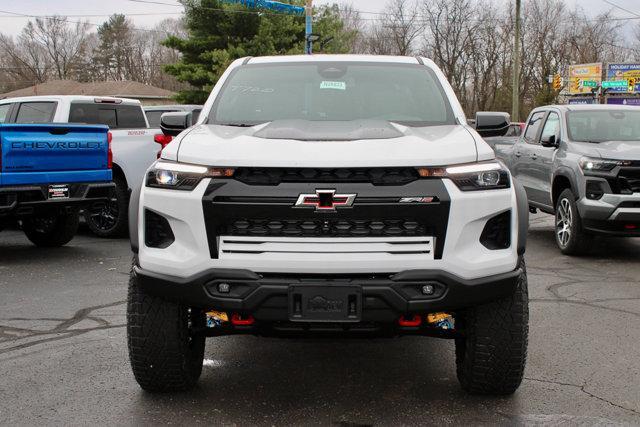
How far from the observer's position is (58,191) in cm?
834

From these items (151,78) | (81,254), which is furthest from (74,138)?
(151,78)

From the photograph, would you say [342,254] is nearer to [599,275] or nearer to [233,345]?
[233,345]

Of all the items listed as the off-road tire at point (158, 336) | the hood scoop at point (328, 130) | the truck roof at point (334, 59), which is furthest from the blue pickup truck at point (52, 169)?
the off-road tire at point (158, 336)

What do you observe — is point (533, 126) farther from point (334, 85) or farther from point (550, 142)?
point (334, 85)

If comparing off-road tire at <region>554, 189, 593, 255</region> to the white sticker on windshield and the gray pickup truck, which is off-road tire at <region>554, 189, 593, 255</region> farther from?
the white sticker on windshield

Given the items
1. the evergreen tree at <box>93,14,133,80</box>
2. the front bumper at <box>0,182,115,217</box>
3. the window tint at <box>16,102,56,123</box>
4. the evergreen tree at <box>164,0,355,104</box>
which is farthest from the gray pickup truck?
the evergreen tree at <box>93,14,133,80</box>

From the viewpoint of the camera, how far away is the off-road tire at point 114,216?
10258 mm

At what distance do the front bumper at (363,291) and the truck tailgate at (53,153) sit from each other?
201 inches

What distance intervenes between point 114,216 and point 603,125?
263 inches

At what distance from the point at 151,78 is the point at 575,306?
253 feet

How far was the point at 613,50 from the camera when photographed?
6856 centimetres

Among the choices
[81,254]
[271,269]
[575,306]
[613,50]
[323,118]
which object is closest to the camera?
[271,269]

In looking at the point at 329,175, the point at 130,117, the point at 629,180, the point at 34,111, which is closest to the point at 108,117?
the point at 130,117

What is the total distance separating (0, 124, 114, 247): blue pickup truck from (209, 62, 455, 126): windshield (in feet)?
12.6
